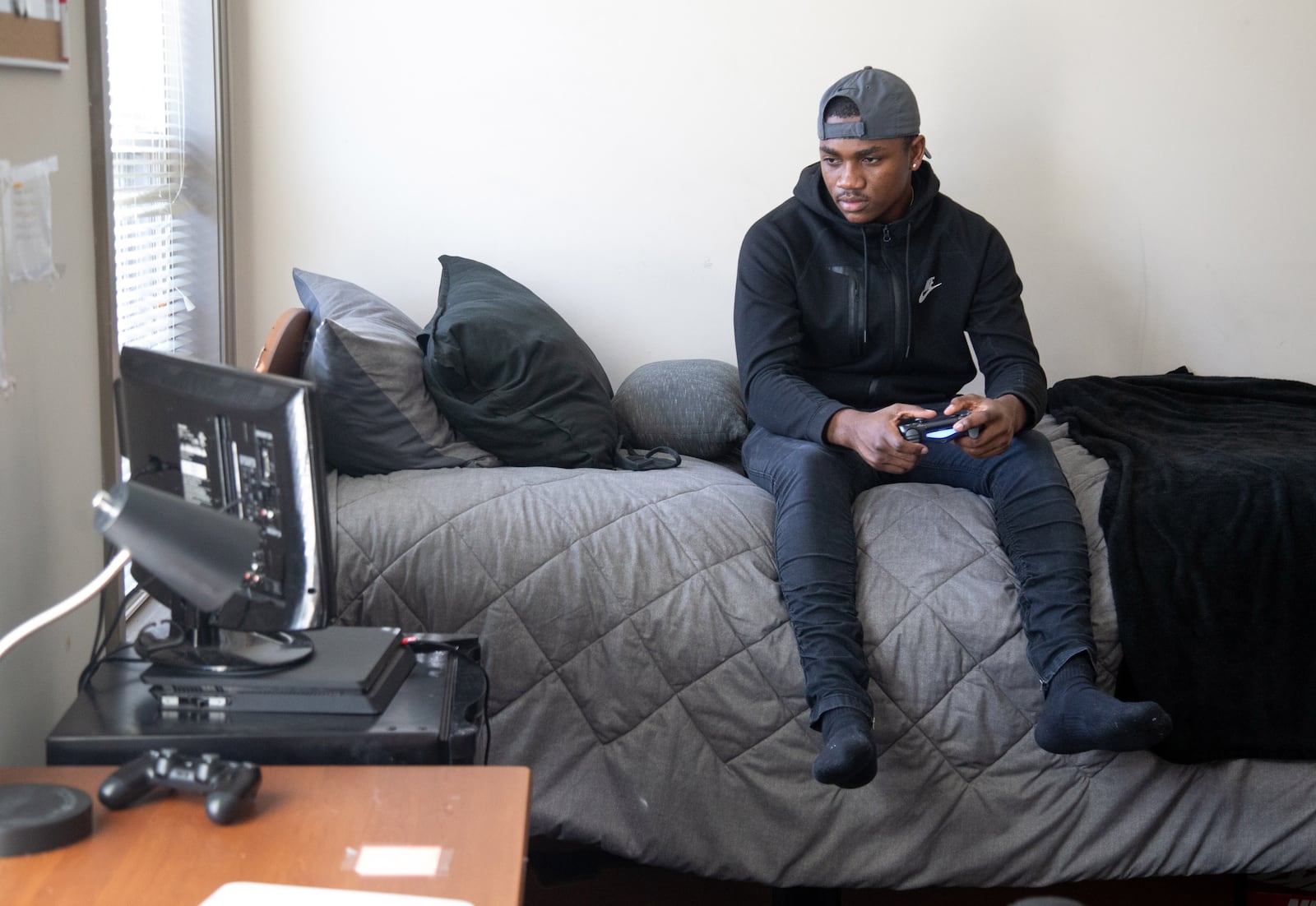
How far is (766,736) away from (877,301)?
0.90 metres

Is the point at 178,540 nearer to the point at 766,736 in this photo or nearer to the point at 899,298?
the point at 766,736

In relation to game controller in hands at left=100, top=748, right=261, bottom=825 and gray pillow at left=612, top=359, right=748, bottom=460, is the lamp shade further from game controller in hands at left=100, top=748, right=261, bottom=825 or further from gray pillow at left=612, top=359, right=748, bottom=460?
gray pillow at left=612, top=359, right=748, bottom=460

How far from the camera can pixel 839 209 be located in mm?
2324

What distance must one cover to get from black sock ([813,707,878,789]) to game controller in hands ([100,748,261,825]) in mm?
825

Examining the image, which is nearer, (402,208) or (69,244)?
(69,244)

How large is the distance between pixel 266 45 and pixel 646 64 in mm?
818

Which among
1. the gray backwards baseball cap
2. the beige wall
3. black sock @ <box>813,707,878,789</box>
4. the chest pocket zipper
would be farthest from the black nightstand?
the gray backwards baseball cap

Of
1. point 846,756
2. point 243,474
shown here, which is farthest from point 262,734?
point 846,756

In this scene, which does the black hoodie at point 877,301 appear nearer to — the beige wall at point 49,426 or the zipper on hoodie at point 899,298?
the zipper on hoodie at point 899,298

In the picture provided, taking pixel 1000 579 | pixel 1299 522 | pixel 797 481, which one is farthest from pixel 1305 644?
pixel 797 481

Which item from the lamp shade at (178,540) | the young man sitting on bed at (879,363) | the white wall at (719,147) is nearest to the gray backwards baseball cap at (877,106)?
the young man sitting on bed at (879,363)

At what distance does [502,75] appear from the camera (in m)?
2.67

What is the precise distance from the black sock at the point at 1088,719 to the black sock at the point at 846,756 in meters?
0.28

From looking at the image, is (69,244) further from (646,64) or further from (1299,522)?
(1299,522)
